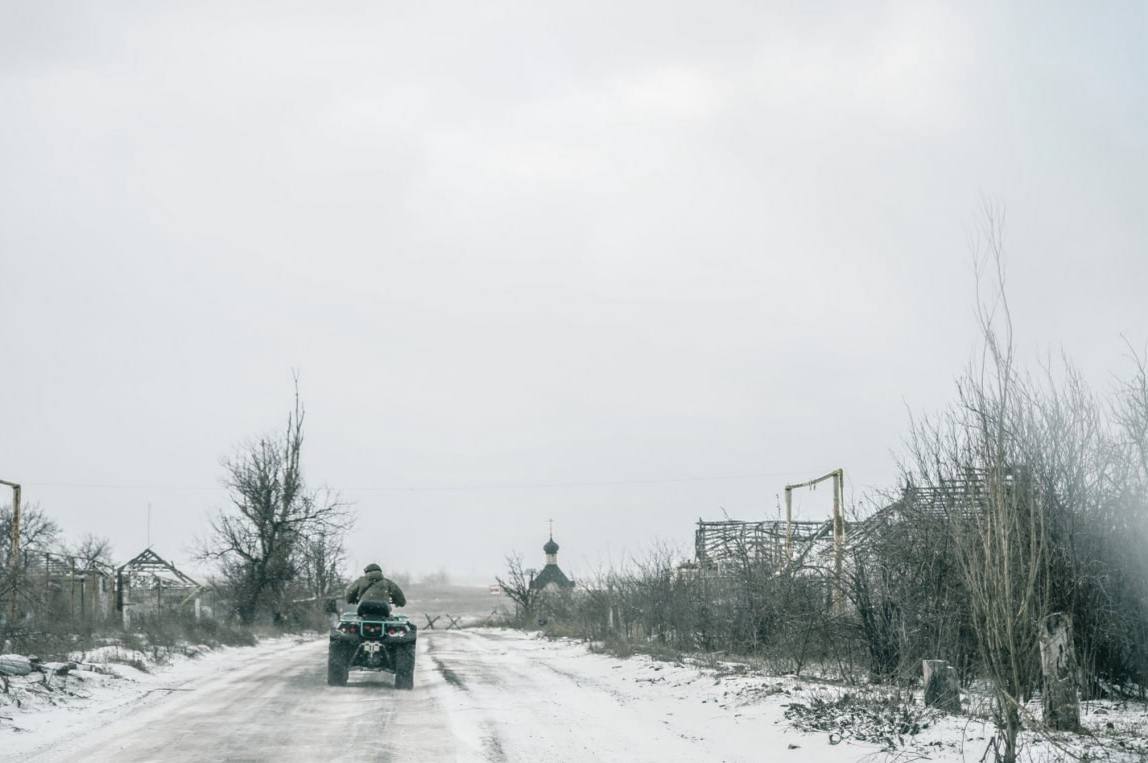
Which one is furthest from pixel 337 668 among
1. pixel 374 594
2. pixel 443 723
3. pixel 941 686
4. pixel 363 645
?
pixel 941 686

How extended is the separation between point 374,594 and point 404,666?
5.47 feet

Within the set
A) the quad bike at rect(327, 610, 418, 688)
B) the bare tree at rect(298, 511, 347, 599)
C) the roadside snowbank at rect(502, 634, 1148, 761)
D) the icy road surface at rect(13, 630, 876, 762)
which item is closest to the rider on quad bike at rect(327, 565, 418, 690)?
the quad bike at rect(327, 610, 418, 688)

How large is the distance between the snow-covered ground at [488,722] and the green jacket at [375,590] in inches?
58.3

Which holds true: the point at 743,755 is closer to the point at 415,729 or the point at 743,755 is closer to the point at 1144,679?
the point at 415,729

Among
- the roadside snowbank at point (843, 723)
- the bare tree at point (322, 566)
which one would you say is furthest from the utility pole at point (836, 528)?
the bare tree at point (322, 566)

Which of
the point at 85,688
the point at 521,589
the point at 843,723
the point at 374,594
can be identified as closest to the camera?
the point at 843,723

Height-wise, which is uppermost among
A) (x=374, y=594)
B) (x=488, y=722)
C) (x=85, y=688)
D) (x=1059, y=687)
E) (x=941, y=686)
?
(x=374, y=594)

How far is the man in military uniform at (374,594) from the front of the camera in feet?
63.6

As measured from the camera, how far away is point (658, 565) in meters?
28.8

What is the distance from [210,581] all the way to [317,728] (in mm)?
43197

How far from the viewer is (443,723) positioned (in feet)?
44.7

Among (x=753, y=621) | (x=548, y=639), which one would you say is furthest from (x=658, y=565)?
(x=548, y=639)

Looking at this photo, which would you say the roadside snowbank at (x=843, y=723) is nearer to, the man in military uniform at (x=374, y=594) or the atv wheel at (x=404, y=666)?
the atv wheel at (x=404, y=666)

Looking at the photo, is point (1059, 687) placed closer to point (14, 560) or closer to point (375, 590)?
point (375, 590)
